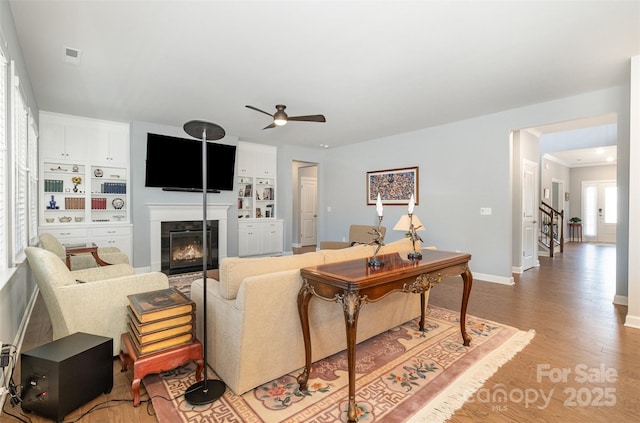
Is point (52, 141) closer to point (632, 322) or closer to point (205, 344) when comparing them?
point (205, 344)

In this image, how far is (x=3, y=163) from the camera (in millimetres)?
2068

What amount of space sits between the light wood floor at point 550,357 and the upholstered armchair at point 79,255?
59 cm

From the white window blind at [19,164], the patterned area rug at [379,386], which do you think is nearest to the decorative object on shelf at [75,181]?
the white window blind at [19,164]

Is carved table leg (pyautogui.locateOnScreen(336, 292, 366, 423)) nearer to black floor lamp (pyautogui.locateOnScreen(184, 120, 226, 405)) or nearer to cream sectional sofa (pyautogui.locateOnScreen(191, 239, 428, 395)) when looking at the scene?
cream sectional sofa (pyautogui.locateOnScreen(191, 239, 428, 395))

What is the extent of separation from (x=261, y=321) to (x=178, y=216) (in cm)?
433

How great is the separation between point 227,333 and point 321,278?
2.35ft

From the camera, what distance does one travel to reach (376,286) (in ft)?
5.90

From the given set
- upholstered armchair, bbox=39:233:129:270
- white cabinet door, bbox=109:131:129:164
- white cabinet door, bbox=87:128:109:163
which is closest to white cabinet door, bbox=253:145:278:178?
white cabinet door, bbox=109:131:129:164

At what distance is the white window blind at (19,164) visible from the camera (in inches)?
97.2

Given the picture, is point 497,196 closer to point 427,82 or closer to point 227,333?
point 427,82

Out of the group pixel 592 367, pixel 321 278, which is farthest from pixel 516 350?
pixel 321 278

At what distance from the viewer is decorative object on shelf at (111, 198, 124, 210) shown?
17.4 feet

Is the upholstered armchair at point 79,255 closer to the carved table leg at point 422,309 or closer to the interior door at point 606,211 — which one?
the carved table leg at point 422,309

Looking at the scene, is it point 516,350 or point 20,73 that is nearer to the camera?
point 516,350
